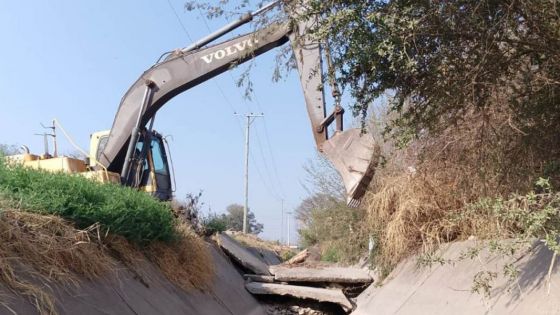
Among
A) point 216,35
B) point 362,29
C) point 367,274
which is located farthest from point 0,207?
point 367,274

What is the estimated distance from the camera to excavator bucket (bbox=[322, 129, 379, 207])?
9852mm

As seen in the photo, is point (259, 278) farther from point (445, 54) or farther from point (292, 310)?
point (445, 54)

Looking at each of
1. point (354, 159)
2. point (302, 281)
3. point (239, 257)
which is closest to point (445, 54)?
point (354, 159)

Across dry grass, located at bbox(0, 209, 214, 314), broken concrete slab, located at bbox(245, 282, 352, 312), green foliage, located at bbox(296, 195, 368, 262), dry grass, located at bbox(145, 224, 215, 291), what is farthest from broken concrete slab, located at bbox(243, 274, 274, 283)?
dry grass, located at bbox(0, 209, 214, 314)

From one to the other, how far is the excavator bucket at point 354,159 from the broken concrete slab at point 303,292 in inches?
234

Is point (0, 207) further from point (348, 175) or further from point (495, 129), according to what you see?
point (495, 129)

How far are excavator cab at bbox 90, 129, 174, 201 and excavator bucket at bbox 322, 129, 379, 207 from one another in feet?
17.8

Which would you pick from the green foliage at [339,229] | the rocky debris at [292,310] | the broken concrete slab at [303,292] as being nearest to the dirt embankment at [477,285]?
the broken concrete slab at [303,292]

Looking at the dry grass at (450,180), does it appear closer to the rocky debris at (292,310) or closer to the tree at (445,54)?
the tree at (445,54)

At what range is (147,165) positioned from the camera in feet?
49.3

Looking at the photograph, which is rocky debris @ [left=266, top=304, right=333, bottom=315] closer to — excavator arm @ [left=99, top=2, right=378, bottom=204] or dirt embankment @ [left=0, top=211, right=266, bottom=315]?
dirt embankment @ [left=0, top=211, right=266, bottom=315]

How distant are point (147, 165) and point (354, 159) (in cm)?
665

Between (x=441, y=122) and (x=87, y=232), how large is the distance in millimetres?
4994

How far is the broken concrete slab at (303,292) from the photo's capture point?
15.5 meters
